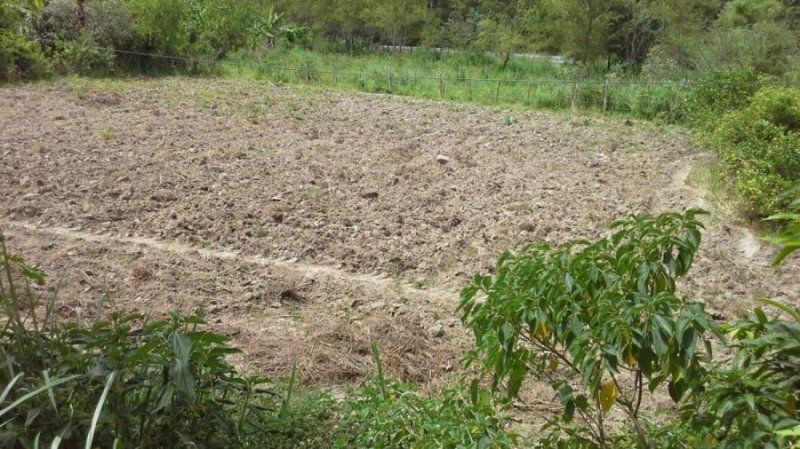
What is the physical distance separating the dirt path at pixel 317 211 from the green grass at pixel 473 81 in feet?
6.76

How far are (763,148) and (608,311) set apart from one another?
6.32 metres

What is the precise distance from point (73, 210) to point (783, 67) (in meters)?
12.4

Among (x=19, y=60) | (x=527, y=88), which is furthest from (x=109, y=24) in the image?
(x=527, y=88)

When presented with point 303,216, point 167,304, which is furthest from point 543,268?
point 303,216

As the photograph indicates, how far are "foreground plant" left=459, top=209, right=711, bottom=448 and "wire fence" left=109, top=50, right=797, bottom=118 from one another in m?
10.2

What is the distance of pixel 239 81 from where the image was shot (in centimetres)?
1408

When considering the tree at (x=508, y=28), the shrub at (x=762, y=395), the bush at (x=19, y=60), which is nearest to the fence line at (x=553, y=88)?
the bush at (x=19, y=60)

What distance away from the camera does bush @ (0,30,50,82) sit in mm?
11828

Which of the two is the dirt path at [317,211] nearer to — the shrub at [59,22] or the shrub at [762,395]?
the shrub at [762,395]

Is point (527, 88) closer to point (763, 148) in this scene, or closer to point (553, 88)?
point (553, 88)

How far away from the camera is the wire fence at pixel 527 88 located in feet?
40.2

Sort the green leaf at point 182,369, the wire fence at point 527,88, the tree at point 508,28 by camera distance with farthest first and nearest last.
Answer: the tree at point 508,28 < the wire fence at point 527,88 < the green leaf at point 182,369

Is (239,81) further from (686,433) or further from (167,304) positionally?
(686,433)

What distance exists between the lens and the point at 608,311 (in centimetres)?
144
